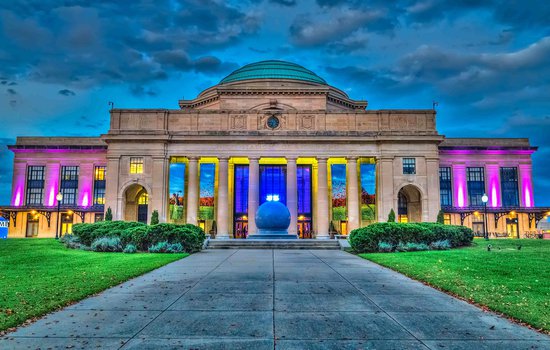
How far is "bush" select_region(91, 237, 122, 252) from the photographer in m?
26.5

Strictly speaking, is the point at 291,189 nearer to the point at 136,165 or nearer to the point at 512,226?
the point at 136,165

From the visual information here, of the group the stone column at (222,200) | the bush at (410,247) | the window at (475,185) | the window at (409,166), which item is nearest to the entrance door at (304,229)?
the stone column at (222,200)

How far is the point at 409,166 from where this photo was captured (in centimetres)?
4959

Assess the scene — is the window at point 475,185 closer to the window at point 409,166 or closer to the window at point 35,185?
the window at point 409,166

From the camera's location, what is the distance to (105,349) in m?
6.39

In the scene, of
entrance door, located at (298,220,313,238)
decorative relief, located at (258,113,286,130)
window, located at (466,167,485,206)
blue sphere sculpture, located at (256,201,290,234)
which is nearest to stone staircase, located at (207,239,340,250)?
blue sphere sculpture, located at (256,201,290,234)

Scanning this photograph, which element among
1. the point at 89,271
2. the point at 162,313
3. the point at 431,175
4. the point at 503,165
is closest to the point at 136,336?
the point at 162,313

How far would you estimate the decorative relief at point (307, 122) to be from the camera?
49.9 metres

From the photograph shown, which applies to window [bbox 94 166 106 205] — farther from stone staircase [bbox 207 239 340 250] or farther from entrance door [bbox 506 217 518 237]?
entrance door [bbox 506 217 518 237]

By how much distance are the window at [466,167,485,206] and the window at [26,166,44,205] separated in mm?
62185

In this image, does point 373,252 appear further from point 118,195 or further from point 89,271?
point 118,195

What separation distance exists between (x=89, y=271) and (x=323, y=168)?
1415 inches

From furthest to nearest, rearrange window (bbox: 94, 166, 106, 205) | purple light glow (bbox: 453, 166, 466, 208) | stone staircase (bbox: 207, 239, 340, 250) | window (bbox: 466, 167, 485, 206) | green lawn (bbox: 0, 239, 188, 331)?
1. window (bbox: 94, 166, 106, 205)
2. window (bbox: 466, 167, 485, 206)
3. purple light glow (bbox: 453, 166, 466, 208)
4. stone staircase (bbox: 207, 239, 340, 250)
5. green lawn (bbox: 0, 239, 188, 331)

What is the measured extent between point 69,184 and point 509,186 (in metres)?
63.9
